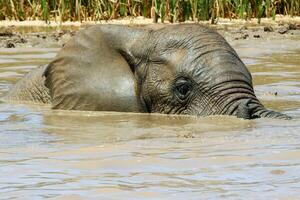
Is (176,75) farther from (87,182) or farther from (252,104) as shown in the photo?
(87,182)

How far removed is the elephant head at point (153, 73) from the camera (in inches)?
295

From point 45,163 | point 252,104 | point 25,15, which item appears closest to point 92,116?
point 252,104

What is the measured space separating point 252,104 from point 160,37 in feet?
3.37

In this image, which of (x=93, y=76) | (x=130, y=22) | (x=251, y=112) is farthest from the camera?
(x=130, y=22)

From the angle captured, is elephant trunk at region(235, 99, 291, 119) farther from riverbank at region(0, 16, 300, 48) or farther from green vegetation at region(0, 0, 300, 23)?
green vegetation at region(0, 0, 300, 23)

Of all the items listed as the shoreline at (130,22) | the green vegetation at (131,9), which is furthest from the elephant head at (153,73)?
the shoreline at (130,22)

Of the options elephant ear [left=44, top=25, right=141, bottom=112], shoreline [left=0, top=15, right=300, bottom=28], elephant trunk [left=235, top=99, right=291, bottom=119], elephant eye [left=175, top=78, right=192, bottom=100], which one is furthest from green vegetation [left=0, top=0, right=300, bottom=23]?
elephant trunk [left=235, top=99, right=291, bottom=119]

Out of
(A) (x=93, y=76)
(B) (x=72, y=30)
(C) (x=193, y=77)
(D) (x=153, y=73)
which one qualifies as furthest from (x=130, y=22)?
(C) (x=193, y=77)

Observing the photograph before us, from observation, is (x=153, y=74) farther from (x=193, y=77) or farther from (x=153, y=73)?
(x=193, y=77)

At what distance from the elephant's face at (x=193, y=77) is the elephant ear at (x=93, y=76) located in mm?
150

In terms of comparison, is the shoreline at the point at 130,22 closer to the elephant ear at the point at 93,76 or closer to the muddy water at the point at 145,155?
the muddy water at the point at 145,155

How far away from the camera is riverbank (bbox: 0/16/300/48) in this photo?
1608 cm

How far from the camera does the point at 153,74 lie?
7762 mm

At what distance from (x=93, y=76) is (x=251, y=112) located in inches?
60.5
